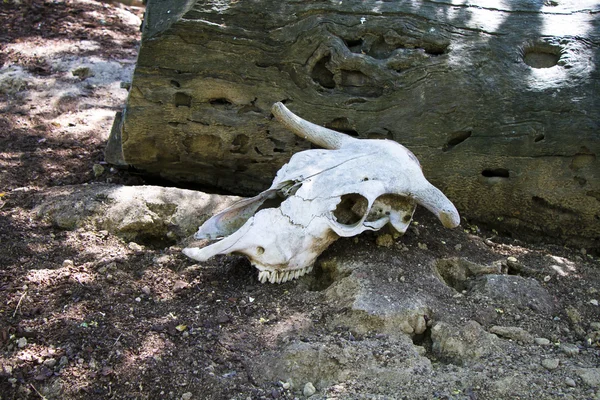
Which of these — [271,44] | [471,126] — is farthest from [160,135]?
[471,126]

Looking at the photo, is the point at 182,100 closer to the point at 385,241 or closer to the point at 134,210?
the point at 134,210

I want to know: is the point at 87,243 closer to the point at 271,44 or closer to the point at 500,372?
the point at 271,44

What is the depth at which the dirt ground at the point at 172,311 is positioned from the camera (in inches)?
121

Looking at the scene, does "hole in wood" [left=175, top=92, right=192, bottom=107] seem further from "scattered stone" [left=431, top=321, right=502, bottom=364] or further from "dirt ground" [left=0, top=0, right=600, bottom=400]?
"scattered stone" [left=431, top=321, right=502, bottom=364]

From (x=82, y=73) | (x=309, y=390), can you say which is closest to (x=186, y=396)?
(x=309, y=390)

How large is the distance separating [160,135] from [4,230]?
4.26ft

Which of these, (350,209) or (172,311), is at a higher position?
(350,209)

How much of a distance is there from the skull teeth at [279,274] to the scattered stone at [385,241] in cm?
53

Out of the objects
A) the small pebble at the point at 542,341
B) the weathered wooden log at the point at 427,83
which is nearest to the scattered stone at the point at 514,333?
the small pebble at the point at 542,341

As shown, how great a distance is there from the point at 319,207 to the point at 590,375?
5.40 ft

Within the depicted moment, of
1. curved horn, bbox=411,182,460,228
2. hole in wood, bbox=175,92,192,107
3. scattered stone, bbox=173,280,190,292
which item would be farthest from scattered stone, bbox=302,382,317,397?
hole in wood, bbox=175,92,192,107

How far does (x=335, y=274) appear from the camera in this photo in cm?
395

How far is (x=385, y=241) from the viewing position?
4164mm

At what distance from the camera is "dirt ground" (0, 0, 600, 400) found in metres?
3.07
